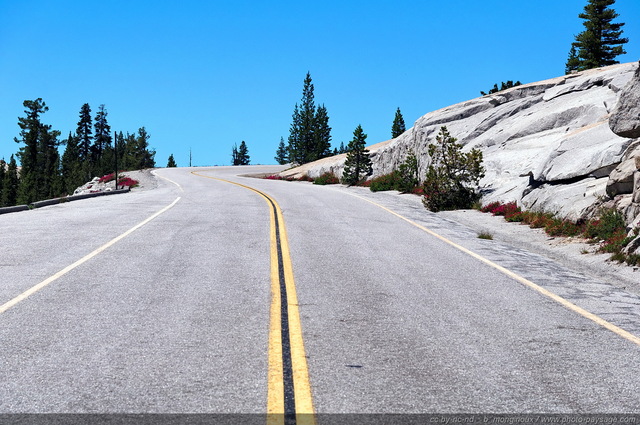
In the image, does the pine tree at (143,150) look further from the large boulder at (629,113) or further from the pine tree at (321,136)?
the large boulder at (629,113)

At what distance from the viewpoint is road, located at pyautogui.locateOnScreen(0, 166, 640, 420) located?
4234 millimetres

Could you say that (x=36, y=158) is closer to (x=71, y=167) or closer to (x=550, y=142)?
(x=71, y=167)

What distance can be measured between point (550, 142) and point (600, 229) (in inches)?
476

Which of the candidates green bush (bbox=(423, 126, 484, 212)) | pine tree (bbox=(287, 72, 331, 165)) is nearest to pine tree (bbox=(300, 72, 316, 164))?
pine tree (bbox=(287, 72, 331, 165))

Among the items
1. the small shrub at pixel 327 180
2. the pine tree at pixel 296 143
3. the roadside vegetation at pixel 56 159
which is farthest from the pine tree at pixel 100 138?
the small shrub at pixel 327 180

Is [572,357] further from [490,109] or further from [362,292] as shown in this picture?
[490,109]

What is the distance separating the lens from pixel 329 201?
2334 cm

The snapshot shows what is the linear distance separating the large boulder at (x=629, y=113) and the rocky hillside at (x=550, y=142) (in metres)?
0.03

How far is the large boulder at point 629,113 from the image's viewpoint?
537 inches

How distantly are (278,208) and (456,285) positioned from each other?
472 inches

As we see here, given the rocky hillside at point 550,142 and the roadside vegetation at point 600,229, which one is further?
the rocky hillside at point 550,142

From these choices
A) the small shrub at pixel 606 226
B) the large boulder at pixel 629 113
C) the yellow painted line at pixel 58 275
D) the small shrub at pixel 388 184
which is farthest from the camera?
the small shrub at pixel 388 184

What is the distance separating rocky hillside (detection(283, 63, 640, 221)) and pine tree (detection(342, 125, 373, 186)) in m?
0.97

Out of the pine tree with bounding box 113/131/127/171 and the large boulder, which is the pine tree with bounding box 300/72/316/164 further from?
the large boulder
